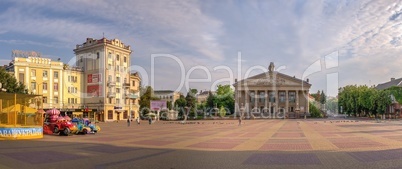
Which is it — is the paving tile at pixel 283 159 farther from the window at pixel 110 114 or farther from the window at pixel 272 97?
the window at pixel 272 97

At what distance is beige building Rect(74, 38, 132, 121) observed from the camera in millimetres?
73812

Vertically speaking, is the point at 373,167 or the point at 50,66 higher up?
the point at 50,66

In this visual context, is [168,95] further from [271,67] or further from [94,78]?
[94,78]

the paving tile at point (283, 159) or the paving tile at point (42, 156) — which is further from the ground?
the paving tile at point (42, 156)

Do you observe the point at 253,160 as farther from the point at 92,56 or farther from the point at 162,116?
the point at 162,116

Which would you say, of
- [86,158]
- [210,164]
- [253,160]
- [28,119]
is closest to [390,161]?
[253,160]

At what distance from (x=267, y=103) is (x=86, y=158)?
10995 cm

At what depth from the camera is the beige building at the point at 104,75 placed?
Result: 73812 millimetres

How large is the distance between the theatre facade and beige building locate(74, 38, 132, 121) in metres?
51.5

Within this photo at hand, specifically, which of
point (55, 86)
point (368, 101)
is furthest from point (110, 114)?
point (368, 101)

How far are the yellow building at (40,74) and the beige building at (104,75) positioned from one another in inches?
275

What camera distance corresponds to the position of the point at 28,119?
2839cm

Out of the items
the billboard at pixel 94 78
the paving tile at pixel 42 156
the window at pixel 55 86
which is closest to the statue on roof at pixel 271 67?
the billboard at pixel 94 78

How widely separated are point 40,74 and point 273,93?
3130 inches
